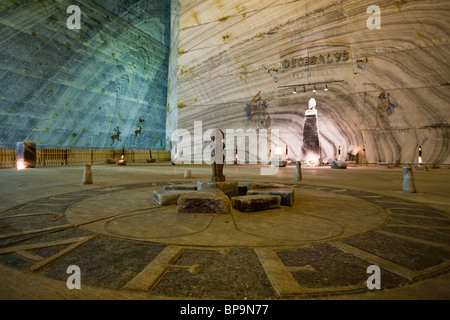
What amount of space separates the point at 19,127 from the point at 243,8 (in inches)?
664

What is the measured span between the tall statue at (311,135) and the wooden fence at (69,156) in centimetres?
1293

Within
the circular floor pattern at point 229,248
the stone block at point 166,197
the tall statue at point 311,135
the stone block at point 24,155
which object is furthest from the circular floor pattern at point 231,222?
the tall statue at point 311,135

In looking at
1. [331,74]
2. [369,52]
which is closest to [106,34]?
[331,74]

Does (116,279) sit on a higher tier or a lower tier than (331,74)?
lower

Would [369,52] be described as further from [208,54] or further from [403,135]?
[208,54]

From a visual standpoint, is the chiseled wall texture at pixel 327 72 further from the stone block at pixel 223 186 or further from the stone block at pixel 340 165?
the stone block at pixel 223 186

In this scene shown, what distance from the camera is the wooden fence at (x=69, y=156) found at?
12.2 metres

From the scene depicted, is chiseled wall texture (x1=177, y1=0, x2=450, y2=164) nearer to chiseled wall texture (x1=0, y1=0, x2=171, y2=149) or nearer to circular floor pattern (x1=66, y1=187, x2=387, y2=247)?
chiseled wall texture (x1=0, y1=0, x2=171, y2=149)

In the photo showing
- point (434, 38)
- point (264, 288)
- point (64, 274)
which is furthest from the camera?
point (434, 38)

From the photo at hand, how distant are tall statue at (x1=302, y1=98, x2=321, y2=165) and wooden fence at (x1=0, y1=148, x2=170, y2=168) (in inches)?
509

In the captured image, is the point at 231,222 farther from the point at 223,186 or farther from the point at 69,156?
the point at 69,156

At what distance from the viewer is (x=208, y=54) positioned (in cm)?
1777

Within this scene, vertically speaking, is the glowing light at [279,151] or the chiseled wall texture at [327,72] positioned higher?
the chiseled wall texture at [327,72]
